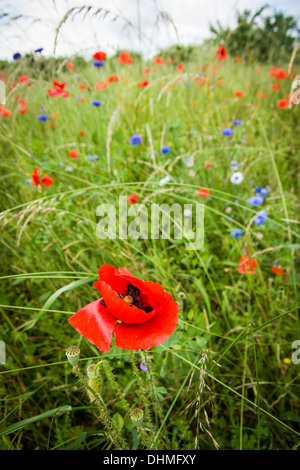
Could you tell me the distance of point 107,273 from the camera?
Answer: 0.57m

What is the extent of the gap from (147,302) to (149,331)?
0.09 metres

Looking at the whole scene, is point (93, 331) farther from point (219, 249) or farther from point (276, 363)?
point (219, 249)

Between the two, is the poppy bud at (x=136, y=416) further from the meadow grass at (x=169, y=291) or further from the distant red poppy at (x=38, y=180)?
the distant red poppy at (x=38, y=180)

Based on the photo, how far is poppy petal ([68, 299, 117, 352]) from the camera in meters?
0.49

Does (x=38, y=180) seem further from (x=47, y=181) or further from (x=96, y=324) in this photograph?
(x=96, y=324)

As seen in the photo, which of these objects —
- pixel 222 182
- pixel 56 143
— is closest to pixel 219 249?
pixel 222 182

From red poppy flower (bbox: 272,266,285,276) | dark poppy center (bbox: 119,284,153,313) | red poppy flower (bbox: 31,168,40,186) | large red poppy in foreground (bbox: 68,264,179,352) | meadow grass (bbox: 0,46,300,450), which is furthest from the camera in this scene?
red poppy flower (bbox: 31,168,40,186)

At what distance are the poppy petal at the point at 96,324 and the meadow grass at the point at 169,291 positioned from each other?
13 cm

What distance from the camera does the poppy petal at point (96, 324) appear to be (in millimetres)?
493

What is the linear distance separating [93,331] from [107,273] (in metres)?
0.12

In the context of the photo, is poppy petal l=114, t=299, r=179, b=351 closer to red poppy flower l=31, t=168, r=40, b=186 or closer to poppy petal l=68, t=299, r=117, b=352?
poppy petal l=68, t=299, r=117, b=352

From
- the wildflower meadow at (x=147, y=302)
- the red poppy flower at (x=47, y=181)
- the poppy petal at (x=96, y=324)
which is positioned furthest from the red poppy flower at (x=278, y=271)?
the red poppy flower at (x=47, y=181)

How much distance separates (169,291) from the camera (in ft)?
3.57

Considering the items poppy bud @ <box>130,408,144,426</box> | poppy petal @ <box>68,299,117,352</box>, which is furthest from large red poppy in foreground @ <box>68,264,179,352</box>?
poppy bud @ <box>130,408,144,426</box>
